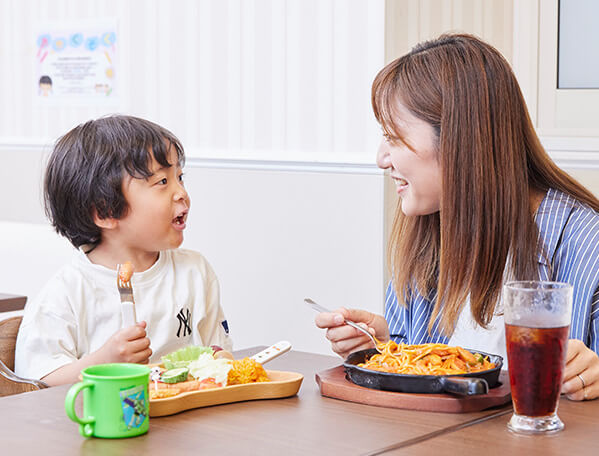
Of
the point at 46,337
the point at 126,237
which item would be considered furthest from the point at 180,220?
the point at 46,337

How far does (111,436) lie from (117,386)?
6 cm

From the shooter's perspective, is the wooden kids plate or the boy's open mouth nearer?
the wooden kids plate

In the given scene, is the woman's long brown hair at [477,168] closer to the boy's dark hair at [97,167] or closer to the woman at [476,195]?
the woman at [476,195]

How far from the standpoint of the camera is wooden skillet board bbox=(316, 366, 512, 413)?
1293mm

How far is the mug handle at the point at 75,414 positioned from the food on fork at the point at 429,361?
408 mm

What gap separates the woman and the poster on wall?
8.12 feet

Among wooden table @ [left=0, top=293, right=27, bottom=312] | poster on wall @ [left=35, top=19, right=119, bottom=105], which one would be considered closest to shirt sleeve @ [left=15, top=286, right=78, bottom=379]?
wooden table @ [left=0, top=293, right=27, bottom=312]

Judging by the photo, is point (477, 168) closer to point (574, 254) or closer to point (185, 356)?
point (574, 254)

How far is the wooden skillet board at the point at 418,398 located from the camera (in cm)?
129

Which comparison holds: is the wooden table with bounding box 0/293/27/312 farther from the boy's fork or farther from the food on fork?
the food on fork

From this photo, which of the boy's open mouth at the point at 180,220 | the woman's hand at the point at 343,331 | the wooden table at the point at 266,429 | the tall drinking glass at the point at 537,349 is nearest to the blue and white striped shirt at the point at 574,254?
the woman's hand at the point at 343,331

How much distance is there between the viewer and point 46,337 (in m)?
1.91

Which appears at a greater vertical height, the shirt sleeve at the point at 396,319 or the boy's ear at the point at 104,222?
the boy's ear at the point at 104,222

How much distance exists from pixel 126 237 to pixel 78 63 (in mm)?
2241
